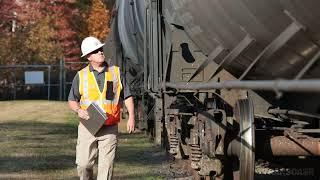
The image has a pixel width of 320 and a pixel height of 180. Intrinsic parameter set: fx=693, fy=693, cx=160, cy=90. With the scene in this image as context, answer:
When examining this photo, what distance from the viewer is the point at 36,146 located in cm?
1344

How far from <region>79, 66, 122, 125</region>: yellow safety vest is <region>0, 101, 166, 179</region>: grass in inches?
99.0

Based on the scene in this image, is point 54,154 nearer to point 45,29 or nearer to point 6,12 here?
point 6,12

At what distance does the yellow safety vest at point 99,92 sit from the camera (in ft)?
23.6

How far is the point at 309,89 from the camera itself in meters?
3.53

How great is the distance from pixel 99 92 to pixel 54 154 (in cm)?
520

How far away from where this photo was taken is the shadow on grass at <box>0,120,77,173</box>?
1069cm

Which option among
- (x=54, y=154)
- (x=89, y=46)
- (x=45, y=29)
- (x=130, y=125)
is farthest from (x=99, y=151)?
(x=45, y=29)

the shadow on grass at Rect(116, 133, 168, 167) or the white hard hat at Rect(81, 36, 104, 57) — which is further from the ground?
the white hard hat at Rect(81, 36, 104, 57)

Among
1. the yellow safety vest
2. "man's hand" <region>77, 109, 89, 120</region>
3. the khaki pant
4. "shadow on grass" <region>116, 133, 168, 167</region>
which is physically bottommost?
"shadow on grass" <region>116, 133, 168, 167</region>

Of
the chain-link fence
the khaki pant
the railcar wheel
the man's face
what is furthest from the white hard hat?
the chain-link fence

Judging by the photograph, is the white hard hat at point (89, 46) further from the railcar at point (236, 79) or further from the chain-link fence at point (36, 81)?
the chain-link fence at point (36, 81)

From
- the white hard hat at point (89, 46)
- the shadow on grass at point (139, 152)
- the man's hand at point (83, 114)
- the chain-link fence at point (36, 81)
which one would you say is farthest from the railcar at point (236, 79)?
the chain-link fence at point (36, 81)

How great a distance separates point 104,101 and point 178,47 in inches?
46.7

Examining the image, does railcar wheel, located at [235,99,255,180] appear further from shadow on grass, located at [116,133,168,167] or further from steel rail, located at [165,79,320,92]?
shadow on grass, located at [116,133,168,167]
